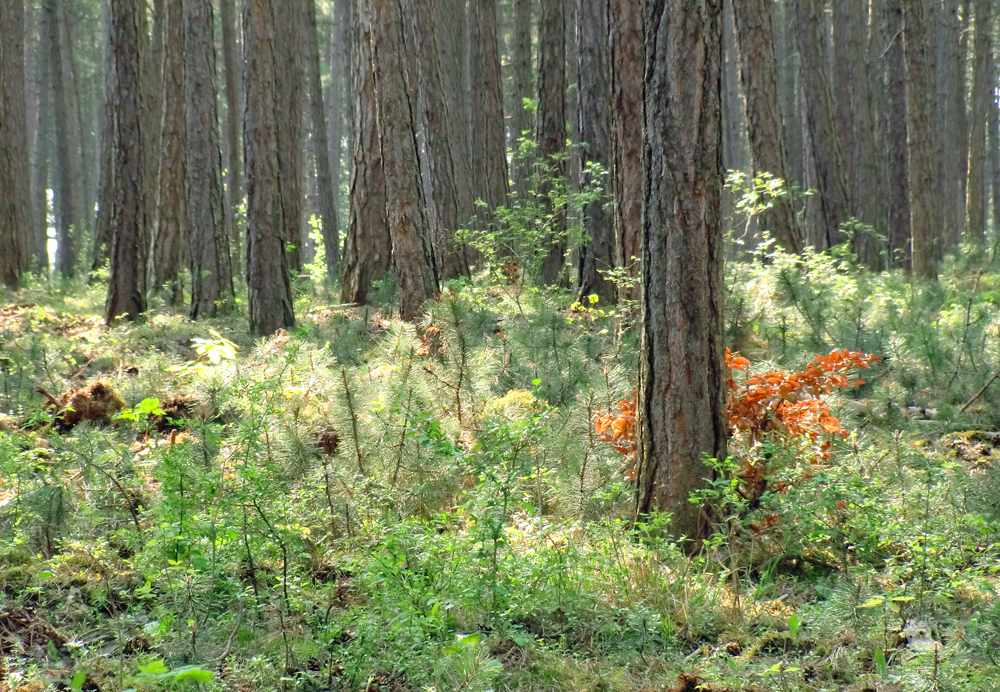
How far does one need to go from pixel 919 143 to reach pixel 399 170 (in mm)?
7577

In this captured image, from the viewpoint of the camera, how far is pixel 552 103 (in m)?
12.3

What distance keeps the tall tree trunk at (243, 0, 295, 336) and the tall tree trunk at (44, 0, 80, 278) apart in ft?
42.5

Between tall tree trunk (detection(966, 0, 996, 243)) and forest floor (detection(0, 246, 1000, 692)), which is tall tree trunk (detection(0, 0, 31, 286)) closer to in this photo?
forest floor (detection(0, 246, 1000, 692))

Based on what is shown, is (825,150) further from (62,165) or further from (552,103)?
(62,165)

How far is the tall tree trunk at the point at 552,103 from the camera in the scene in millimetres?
12234

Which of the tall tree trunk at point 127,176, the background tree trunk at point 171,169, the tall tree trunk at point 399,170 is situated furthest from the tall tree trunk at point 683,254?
the background tree trunk at point 171,169

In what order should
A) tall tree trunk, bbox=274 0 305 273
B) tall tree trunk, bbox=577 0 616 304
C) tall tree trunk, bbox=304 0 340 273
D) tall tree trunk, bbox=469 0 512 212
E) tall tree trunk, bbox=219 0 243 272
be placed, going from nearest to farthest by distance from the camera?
tall tree trunk, bbox=577 0 616 304, tall tree trunk, bbox=469 0 512 212, tall tree trunk, bbox=274 0 305 273, tall tree trunk, bbox=304 0 340 273, tall tree trunk, bbox=219 0 243 272

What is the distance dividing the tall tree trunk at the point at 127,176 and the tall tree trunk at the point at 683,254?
326 inches

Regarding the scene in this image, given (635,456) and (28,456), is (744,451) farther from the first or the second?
(28,456)

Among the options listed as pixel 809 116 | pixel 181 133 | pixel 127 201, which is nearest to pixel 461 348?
pixel 127 201

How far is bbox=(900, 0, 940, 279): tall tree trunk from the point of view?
11406mm

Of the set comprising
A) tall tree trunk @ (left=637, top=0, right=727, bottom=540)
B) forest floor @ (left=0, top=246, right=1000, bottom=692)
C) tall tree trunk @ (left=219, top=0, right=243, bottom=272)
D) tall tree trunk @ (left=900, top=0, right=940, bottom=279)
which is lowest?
forest floor @ (left=0, top=246, right=1000, bottom=692)

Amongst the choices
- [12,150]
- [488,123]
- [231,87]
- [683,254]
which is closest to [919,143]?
[488,123]

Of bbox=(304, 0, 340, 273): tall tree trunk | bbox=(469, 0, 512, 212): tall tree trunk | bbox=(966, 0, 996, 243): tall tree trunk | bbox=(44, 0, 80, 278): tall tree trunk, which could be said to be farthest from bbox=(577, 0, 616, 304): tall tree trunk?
bbox=(44, 0, 80, 278): tall tree trunk
